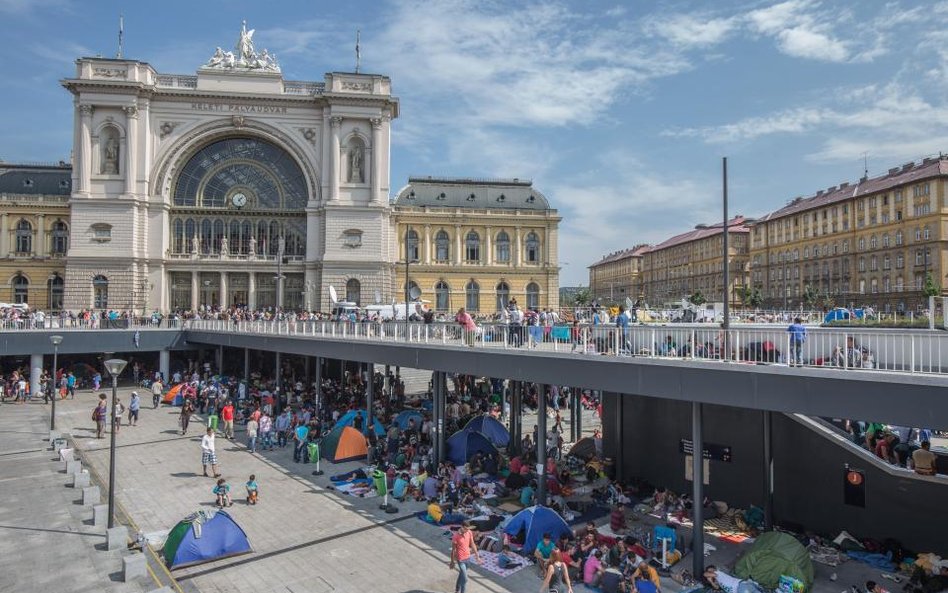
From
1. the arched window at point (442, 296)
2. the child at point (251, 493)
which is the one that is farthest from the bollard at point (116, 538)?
the arched window at point (442, 296)

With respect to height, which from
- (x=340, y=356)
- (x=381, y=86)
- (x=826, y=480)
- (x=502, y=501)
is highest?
(x=381, y=86)

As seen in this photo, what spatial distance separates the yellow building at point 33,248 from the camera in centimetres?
5959

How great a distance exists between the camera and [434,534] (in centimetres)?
1628

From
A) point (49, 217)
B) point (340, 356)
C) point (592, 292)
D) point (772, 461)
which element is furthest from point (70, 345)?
point (592, 292)

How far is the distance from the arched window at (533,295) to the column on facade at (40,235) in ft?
160

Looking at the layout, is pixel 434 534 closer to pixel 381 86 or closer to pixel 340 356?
pixel 340 356

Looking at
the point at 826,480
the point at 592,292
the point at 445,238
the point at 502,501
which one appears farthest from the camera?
the point at 592,292

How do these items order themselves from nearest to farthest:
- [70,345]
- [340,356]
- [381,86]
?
[340,356] < [70,345] < [381,86]

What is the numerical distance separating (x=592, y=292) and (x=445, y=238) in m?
106

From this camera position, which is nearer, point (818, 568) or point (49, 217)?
point (818, 568)

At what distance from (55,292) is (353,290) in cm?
2958

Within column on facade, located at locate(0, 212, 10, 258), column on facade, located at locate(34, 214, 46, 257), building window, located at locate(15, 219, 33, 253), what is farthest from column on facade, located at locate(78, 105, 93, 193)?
column on facade, located at locate(0, 212, 10, 258)

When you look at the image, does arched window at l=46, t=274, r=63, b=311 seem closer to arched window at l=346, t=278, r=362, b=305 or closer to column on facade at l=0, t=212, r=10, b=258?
column on facade at l=0, t=212, r=10, b=258

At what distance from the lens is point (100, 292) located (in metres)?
55.4
